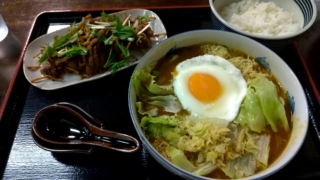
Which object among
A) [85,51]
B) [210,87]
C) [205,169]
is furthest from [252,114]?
[85,51]

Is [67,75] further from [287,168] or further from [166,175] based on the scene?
[287,168]

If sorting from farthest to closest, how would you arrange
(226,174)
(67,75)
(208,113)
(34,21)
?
(34,21)
(67,75)
(208,113)
(226,174)

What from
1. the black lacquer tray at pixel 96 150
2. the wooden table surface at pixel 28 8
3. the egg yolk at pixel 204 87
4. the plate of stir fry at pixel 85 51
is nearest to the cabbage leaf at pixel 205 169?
the black lacquer tray at pixel 96 150

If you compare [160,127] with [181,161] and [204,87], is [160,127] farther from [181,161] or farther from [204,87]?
[204,87]

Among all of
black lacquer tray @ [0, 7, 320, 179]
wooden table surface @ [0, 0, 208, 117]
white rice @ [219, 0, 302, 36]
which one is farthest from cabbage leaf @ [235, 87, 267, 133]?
wooden table surface @ [0, 0, 208, 117]

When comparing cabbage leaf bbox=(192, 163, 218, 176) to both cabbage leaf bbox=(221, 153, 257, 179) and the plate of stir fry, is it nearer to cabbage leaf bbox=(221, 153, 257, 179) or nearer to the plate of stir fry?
cabbage leaf bbox=(221, 153, 257, 179)

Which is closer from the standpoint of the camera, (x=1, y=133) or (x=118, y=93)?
(x=1, y=133)

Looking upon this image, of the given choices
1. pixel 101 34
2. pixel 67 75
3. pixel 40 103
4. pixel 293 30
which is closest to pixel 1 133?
pixel 40 103
